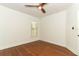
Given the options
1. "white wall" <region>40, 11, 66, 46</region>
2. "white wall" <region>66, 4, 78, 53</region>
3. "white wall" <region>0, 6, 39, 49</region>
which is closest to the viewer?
"white wall" <region>66, 4, 78, 53</region>

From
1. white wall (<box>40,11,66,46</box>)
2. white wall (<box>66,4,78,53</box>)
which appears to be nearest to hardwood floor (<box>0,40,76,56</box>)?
white wall (<box>66,4,78,53</box>)

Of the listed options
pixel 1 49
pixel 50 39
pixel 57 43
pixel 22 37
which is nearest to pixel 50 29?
pixel 50 39

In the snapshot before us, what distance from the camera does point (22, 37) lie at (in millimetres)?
Answer: 3340

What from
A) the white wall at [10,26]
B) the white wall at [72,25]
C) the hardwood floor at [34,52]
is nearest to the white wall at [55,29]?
the white wall at [72,25]

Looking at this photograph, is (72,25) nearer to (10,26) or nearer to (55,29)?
(55,29)

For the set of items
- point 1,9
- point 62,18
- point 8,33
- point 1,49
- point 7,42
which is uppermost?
point 1,9

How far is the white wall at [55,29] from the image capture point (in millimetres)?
3066

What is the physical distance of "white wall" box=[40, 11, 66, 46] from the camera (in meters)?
3.07

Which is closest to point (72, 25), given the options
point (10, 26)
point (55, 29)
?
point (55, 29)

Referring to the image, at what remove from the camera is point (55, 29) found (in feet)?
11.2

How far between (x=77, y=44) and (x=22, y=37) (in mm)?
1886

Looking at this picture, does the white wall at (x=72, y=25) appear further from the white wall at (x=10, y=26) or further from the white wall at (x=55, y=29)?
the white wall at (x=10, y=26)

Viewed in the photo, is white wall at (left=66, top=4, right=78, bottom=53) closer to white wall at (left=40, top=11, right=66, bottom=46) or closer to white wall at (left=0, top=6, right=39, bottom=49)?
white wall at (left=40, top=11, right=66, bottom=46)

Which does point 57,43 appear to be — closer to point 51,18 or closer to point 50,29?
point 50,29
